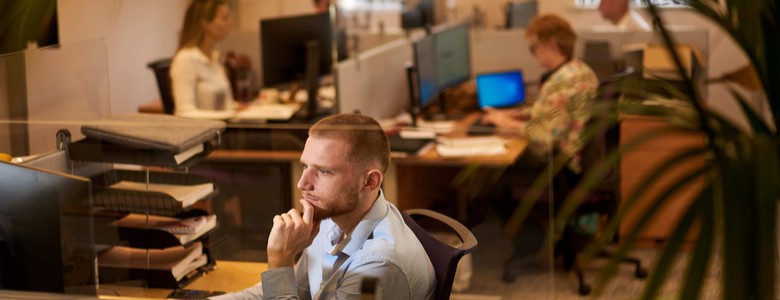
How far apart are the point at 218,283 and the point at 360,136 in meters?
0.41

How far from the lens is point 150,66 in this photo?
4.35 meters

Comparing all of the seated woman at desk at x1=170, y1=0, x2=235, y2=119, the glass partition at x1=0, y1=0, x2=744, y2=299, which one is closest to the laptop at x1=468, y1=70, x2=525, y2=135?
the seated woman at desk at x1=170, y1=0, x2=235, y2=119

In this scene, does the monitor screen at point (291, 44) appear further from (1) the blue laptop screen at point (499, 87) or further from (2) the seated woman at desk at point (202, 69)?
(1) the blue laptop screen at point (499, 87)

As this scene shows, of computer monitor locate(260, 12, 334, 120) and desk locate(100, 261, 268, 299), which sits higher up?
computer monitor locate(260, 12, 334, 120)

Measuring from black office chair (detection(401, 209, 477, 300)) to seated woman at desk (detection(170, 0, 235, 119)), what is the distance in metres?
2.46

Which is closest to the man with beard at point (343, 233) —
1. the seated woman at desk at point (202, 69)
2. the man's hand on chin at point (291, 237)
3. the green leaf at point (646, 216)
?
the man's hand on chin at point (291, 237)

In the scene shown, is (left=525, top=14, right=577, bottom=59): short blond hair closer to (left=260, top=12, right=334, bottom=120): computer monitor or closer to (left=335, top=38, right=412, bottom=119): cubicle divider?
(left=335, top=38, right=412, bottom=119): cubicle divider

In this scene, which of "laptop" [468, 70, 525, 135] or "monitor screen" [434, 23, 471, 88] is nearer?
"laptop" [468, 70, 525, 135]

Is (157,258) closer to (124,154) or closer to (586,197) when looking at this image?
(124,154)

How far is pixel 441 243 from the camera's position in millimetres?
1589

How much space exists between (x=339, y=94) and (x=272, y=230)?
2.28 meters

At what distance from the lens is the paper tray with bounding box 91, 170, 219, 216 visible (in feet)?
6.08

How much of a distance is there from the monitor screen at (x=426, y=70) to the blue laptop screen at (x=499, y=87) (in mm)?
219

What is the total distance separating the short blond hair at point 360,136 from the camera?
5.23 feet
